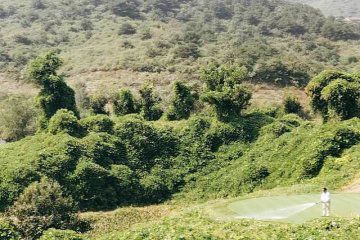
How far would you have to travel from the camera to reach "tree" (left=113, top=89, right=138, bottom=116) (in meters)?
42.1

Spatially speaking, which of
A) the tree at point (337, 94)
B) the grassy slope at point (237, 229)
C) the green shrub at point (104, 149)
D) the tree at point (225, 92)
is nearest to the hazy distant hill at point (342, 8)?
the tree at point (225, 92)

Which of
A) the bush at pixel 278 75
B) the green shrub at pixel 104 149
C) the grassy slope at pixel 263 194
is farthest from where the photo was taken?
the bush at pixel 278 75

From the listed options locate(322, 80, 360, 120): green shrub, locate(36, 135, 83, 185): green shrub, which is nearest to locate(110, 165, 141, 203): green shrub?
locate(36, 135, 83, 185): green shrub

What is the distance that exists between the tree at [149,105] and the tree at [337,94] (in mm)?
14255

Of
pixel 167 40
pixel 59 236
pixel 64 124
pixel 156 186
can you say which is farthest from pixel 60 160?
pixel 167 40

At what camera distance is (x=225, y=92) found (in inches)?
1492

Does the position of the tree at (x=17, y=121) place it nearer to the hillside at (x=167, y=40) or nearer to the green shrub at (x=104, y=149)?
the hillside at (x=167, y=40)

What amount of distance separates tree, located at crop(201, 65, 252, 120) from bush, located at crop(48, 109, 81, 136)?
10.8 metres

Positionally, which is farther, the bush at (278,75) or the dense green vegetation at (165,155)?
Result: the bush at (278,75)

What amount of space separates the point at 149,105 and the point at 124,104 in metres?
2.58

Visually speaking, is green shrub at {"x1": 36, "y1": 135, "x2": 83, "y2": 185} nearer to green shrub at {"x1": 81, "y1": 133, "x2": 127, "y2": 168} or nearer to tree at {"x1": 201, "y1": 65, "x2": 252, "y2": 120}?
green shrub at {"x1": 81, "y1": 133, "x2": 127, "y2": 168}

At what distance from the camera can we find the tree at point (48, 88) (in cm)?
3909

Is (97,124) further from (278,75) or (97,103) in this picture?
(278,75)

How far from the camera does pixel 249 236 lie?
57.5ft
